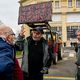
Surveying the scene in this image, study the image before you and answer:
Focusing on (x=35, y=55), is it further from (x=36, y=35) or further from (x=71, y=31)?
(x=71, y=31)

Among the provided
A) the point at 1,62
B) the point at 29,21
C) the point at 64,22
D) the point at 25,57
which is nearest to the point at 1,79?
the point at 1,62

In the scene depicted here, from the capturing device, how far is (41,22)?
7.39 metres

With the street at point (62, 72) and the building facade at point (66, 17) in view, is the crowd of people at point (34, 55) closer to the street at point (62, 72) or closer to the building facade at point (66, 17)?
the street at point (62, 72)

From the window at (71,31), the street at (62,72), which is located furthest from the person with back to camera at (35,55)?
the window at (71,31)

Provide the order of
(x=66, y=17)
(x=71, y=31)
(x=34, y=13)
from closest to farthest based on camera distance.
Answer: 1. (x=34, y=13)
2. (x=71, y=31)
3. (x=66, y=17)

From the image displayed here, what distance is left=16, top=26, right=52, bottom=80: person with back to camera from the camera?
6.54 metres

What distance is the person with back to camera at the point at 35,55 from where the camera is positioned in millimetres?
6539

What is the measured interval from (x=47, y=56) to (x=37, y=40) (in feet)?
1.14

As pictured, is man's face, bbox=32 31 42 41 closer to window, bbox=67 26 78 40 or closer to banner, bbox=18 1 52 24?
banner, bbox=18 1 52 24

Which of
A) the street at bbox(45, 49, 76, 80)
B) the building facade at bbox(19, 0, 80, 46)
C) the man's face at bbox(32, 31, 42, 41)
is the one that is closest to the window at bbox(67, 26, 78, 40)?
the building facade at bbox(19, 0, 80, 46)

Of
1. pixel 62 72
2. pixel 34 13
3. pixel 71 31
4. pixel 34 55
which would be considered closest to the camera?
pixel 34 55

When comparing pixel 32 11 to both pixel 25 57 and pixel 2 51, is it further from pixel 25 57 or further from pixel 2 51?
pixel 2 51

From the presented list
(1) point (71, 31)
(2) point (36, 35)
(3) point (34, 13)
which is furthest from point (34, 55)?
(1) point (71, 31)

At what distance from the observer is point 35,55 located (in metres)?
6.61
